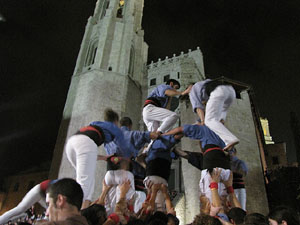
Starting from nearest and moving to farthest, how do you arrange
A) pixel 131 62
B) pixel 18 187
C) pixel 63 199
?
pixel 63 199, pixel 131 62, pixel 18 187

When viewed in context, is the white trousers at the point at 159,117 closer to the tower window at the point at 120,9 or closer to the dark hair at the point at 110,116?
the dark hair at the point at 110,116

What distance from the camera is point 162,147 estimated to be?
5.14 metres

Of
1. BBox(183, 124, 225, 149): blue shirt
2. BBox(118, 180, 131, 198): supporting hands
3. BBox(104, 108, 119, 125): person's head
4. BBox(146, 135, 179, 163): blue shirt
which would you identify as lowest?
BBox(118, 180, 131, 198): supporting hands

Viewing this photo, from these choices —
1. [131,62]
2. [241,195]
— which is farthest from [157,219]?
[131,62]

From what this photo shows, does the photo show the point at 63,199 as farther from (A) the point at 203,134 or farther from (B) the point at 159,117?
(B) the point at 159,117

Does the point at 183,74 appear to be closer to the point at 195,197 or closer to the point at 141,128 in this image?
the point at 141,128

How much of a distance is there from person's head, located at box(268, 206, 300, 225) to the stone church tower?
10.8 m

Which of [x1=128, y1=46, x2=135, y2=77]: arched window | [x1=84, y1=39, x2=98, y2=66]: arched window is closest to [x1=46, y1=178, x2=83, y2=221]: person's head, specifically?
[x1=128, y1=46, x2=135, y2=77]: arched window

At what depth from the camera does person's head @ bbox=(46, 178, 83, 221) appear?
225 cm

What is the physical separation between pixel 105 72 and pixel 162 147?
22.8 metres

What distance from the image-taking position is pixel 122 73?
27.5m

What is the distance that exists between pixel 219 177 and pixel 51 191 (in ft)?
10.4

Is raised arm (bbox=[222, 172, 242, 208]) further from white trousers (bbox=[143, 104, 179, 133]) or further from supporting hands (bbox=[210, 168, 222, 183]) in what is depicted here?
white trousers (bbox=[143, 104, 179, 133])

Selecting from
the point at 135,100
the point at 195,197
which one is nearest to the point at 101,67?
the point at 135,100
